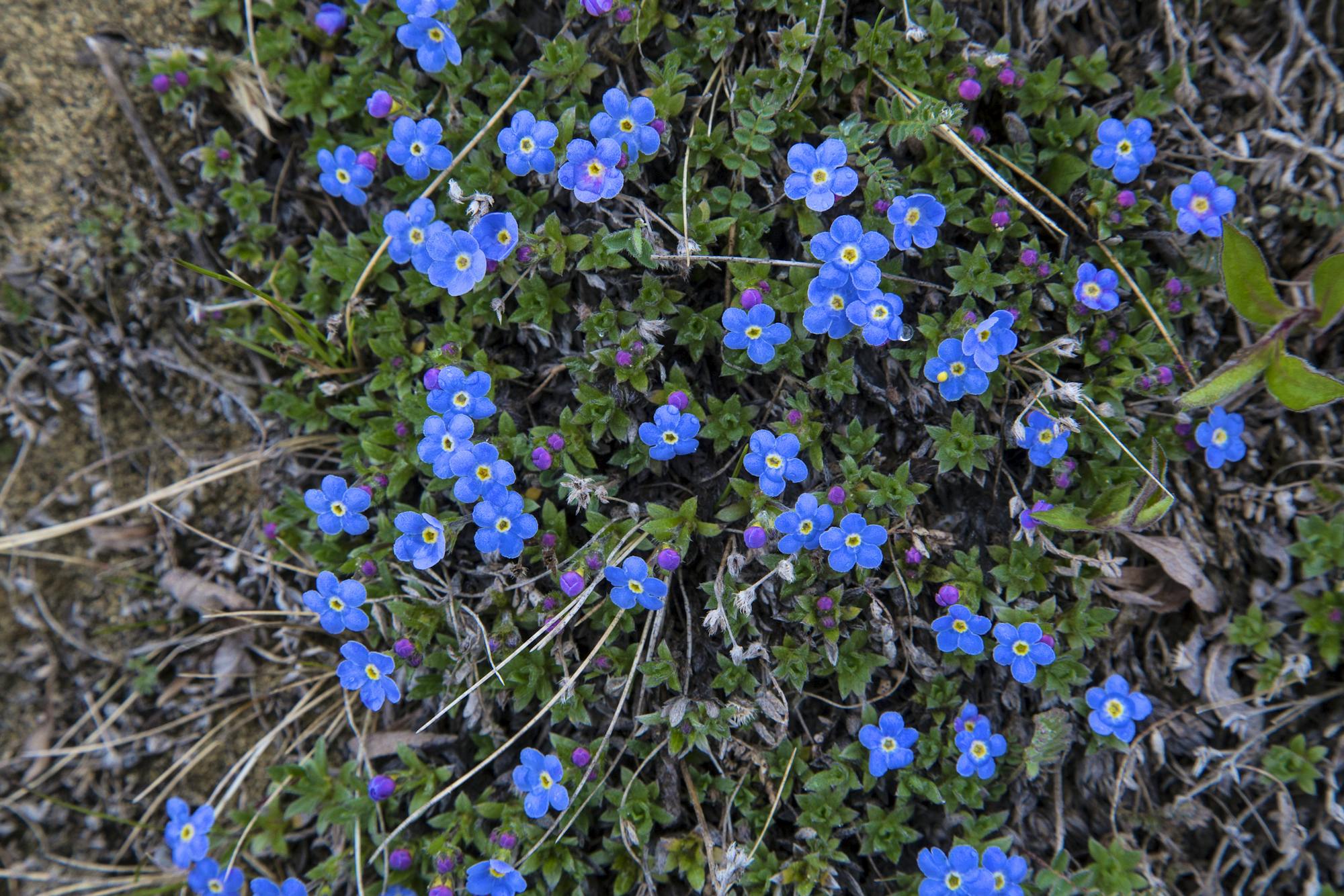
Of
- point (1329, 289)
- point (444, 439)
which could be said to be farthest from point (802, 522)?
point (1329, 289)

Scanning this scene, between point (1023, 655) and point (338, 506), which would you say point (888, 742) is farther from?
point (338, 506)

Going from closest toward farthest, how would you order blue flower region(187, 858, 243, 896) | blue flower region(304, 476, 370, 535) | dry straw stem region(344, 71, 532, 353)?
blue flower region(304, 476, 370, 535)
dry straw stem region(344, 71, 532, 353)
blue flower region(187, 858, 243, 896)

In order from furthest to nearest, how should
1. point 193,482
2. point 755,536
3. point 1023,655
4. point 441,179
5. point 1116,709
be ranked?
point 193,482 < point 441,179 < point 1116,709 < point 1023,655 < point 755,536

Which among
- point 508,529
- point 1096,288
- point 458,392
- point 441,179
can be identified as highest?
point 441,179

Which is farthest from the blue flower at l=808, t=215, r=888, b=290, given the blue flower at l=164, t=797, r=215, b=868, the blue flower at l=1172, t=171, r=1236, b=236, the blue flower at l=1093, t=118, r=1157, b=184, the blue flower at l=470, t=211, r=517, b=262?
the blue flower at l=164, t=797, r=215, b=868

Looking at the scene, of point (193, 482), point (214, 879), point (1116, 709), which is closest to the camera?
point (1116, 709)

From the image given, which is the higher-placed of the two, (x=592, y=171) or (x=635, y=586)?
(x=592, y=171)

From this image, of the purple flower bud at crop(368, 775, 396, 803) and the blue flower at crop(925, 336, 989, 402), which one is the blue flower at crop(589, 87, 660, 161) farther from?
the purple flower bud at crop(368, 775, 396, 803)

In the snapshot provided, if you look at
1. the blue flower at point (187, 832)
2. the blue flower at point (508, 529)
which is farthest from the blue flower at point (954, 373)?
the blue flower at point (187, 832)
